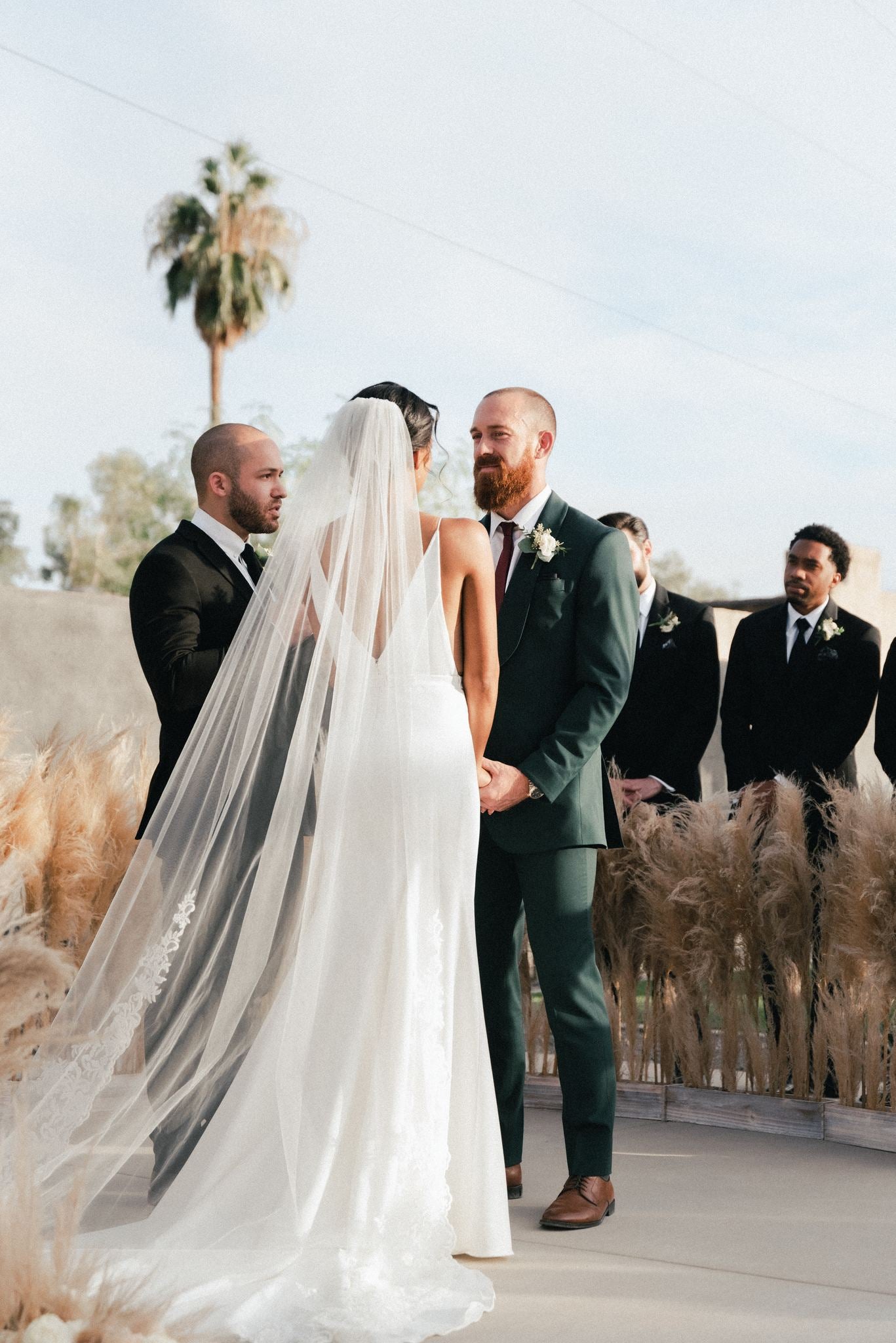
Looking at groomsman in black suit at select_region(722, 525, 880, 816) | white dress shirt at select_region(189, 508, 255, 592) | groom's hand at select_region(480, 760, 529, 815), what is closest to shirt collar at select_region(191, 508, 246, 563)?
white dress shirt at select_region(189, 508, 255, 592)

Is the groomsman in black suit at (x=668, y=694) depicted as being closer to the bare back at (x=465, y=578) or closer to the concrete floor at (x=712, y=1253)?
the concrete floor at (x=712, y=1253)

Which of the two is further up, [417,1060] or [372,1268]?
[417,1060]

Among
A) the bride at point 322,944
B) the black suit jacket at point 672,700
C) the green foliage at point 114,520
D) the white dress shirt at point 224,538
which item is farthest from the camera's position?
the green foliage at point 114,520

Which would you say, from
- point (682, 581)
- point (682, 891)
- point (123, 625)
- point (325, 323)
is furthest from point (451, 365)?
point (682, 581)

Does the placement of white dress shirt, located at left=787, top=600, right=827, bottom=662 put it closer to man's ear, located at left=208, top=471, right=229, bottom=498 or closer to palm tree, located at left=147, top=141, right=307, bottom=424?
man's ear, located at left=208, top=471, right=229, bottom=498

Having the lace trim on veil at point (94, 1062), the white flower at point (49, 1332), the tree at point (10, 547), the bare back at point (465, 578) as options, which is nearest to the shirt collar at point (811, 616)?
the bare back at point (465, 578)

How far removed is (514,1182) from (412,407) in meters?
2.23

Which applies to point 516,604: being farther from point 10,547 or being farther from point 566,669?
point 10,547

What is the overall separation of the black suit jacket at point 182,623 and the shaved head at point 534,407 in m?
0.94

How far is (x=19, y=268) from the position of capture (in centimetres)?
3444

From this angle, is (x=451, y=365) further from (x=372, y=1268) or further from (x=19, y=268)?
(x=372, y=1268)

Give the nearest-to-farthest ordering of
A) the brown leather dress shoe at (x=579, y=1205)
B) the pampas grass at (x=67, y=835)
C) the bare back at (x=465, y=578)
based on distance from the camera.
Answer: the bare back at (x=465, y=578) → the brown leather dress shoe at (x=579, y=1205) → the pampas grass at (x=67, y=835)

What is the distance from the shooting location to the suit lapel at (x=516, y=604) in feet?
13.5

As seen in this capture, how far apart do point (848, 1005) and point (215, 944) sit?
2409 mm
